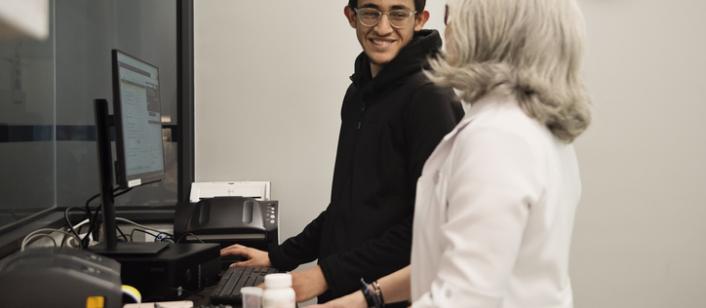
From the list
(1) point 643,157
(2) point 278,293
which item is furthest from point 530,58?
(1) point 643,157

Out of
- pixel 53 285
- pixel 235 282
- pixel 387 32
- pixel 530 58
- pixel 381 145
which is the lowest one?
pixel 235 282

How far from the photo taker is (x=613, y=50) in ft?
9.84

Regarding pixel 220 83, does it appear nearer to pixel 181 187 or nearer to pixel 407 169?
pixel 181 187

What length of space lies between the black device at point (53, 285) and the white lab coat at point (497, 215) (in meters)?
0.53

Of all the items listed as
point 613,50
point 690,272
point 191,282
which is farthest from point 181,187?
point 690,272

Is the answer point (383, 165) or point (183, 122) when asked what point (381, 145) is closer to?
point (383, 165)

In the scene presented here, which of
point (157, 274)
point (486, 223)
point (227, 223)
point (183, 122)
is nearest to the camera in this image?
point (486, 223)

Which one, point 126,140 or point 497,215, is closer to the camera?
point 497,215

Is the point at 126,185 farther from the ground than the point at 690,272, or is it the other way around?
the point at 126,185

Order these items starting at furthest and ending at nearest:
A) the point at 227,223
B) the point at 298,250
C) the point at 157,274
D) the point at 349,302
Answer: the point at 227,223, the point at 298,250, the point at 157,274, the point at 349,302

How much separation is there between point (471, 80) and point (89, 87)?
2330mm

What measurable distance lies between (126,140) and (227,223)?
30.4 inches

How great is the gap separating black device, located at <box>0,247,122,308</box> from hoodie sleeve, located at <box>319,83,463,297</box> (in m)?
0.53

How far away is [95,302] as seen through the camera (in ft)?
3.92
